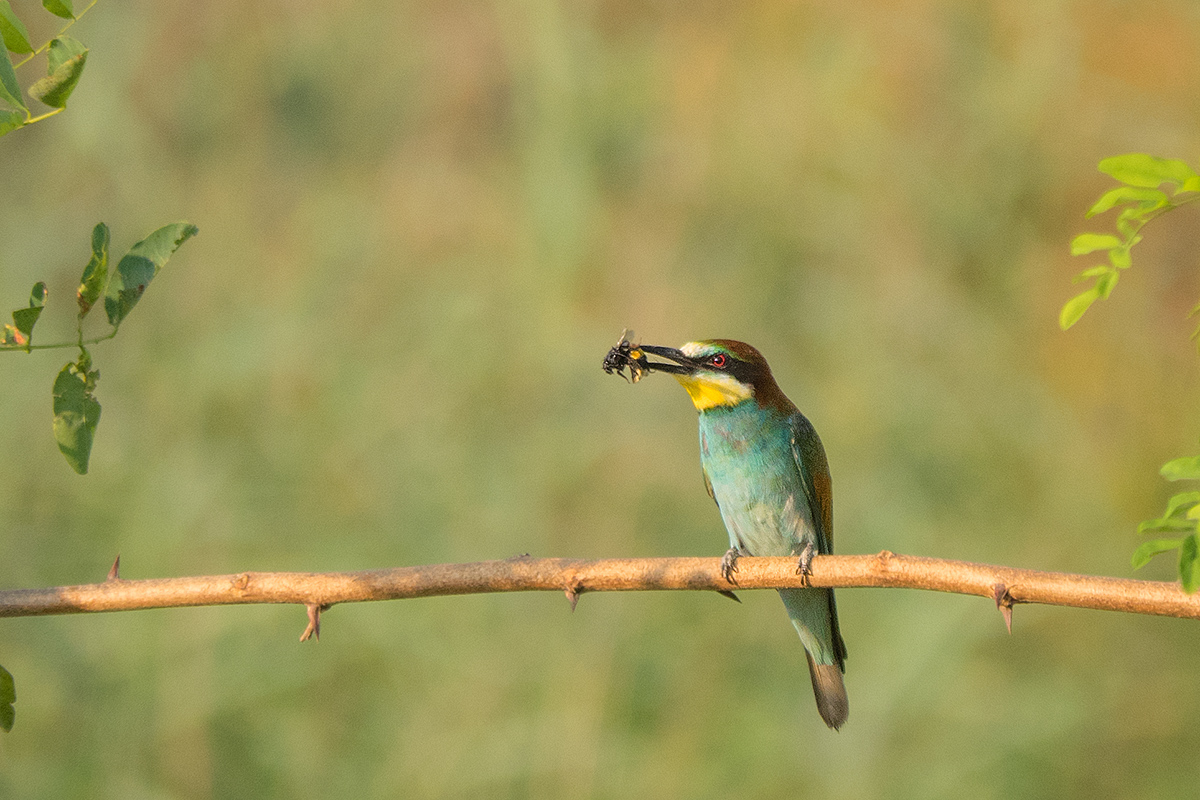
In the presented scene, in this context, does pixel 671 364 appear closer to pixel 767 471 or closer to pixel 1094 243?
pixel 767 471

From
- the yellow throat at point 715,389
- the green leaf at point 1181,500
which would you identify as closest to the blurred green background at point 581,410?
the yellow throat at point 715,389

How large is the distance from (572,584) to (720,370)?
1.17 metres

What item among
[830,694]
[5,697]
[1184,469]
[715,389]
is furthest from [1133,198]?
[830,694]

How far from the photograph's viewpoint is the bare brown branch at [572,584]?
137 centimetres

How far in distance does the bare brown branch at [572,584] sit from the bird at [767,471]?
1.05 metres

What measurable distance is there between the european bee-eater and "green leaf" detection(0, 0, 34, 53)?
166 centimetres

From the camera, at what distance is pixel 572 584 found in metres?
1.59

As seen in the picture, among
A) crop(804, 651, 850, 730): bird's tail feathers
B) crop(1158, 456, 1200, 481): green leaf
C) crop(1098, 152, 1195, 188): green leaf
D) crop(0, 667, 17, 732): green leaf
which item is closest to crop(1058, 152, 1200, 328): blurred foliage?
crop(1098, 152, 1195, 188): green leaf

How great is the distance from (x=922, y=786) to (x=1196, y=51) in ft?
8.62

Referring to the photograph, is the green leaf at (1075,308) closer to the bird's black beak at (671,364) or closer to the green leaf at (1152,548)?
the green leaf at (1152,548)

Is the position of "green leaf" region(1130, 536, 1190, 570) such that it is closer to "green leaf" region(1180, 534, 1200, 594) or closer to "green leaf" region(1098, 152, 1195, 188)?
"green leaf" region(1180, 534, 1200, 594)

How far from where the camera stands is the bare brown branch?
1.37 meters

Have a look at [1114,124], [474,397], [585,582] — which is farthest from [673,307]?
[585,582]

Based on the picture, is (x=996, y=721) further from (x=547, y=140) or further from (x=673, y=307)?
(x=547, y=140)
